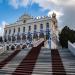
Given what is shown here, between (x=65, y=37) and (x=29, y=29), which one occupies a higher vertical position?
(x=29, y=29)

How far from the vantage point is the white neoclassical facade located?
59781 mm

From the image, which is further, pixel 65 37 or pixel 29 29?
pixel 29 29

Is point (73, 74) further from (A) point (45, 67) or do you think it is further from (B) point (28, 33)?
(B) point (28, 33)

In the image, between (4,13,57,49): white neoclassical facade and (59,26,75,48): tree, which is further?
(4,13,57,49): white neoclassical facade

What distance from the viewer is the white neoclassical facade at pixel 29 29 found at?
196ft

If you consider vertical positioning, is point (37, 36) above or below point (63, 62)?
above

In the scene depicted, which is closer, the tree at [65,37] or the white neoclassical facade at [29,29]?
the tree at [65,37]

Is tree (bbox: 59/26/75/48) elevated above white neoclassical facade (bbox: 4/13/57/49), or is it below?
below

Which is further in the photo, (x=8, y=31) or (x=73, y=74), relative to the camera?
(x=8, y=31)

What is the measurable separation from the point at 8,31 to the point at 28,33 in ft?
31.2

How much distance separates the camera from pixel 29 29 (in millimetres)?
63500

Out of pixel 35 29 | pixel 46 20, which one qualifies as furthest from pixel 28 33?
pixel 46 20

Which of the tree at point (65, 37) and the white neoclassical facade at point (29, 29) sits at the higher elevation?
the white neoclassical facade at point (29, 29)

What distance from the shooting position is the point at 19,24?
66.8 meters
